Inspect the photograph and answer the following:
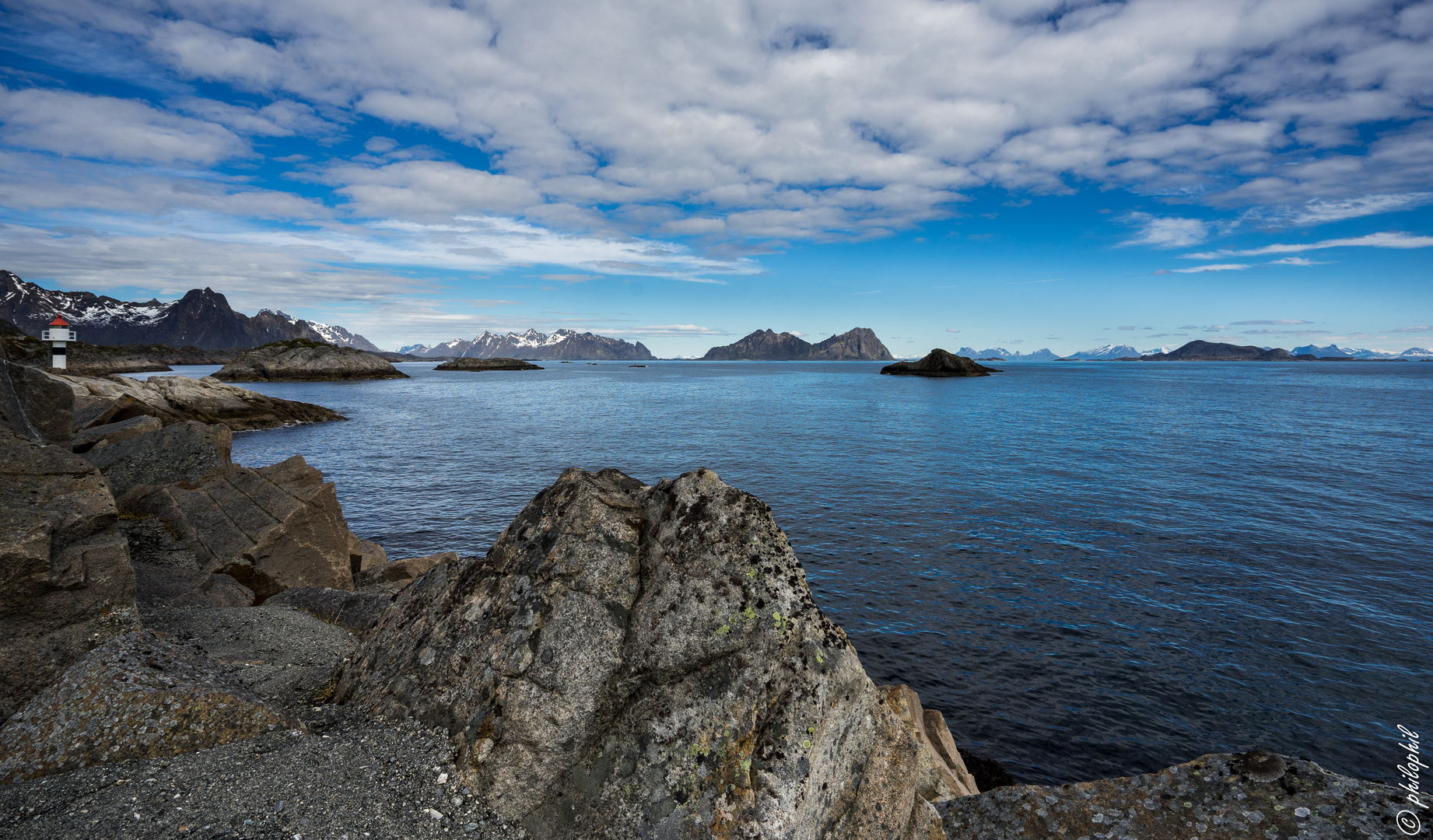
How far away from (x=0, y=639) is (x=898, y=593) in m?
18.9

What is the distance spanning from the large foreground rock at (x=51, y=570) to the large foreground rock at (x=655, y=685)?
3.39m

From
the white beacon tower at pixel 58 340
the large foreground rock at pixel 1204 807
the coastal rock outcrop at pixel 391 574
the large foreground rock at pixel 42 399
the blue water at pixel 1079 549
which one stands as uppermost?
the white beacon tower at pixel 58 340

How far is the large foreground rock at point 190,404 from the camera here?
122ft

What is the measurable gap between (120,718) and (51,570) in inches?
122

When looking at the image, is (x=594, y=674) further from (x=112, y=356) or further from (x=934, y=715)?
(x=112, y=356)

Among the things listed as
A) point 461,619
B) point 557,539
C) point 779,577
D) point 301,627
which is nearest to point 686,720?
point 779,577

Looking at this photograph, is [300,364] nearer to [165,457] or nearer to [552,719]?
[165,457]

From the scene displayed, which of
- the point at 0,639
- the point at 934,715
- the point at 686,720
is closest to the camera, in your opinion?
the point at 686,720

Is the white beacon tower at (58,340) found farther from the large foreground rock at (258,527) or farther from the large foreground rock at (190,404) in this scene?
the large foreground rock at (258,527)

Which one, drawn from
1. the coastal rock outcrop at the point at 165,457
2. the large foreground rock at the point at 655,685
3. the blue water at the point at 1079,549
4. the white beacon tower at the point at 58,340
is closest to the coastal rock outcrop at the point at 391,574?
the coastal rock outcrop at the point at 165,457

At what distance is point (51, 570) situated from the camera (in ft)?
23.1

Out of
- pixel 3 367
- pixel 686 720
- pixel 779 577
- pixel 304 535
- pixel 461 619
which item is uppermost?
pixel 3 367

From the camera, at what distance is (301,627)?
367 inches

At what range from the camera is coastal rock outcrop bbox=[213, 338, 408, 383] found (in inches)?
5630
